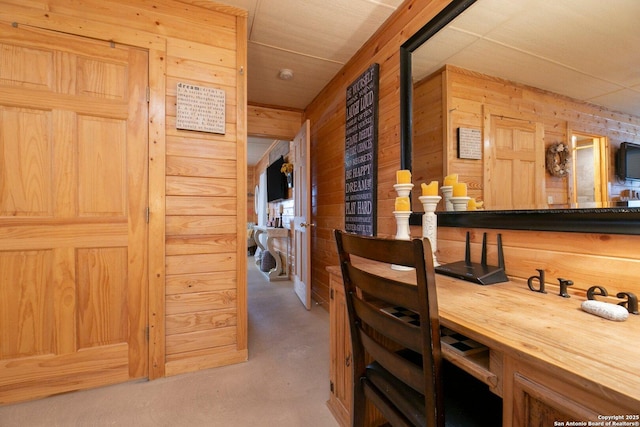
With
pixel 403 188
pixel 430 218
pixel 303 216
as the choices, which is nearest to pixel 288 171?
pixel 303 216

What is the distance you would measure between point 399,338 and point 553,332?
0.35m

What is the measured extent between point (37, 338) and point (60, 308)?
20cm

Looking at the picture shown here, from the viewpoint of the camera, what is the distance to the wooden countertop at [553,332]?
19.1 inches

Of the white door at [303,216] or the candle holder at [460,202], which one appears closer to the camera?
the candle holder at [460,202]

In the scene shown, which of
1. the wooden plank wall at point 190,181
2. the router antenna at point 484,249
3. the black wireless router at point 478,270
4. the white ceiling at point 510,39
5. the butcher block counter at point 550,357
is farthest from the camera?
the wooden plank wall at point 190,181

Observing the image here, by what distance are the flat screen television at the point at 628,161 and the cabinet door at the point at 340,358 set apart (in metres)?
1.11

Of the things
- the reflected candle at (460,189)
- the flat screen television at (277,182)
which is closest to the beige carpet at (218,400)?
the reflected candle at (460,189)

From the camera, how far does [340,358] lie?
1.39m

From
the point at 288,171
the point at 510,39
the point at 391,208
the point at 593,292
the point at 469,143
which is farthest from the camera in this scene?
the point at 288,171

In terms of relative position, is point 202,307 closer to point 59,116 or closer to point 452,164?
point 59,116

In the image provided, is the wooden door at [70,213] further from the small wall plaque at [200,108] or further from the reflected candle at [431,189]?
the reflected candle at [431,189]

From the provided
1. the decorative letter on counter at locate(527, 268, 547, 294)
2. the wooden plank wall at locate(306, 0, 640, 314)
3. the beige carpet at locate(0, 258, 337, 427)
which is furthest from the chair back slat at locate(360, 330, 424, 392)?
the beige carpet at locate(0, 258, 337, 427)

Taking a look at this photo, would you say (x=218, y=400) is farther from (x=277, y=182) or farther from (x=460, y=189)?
(x=277, y=182)

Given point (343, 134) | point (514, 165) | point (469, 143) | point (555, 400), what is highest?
point (343, 134)
